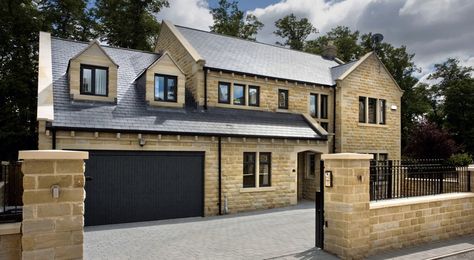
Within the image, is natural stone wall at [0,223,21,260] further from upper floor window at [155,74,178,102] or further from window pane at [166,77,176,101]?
window pane at [166,77,176,101]

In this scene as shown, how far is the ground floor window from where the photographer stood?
1466cm

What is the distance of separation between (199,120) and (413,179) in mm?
8206

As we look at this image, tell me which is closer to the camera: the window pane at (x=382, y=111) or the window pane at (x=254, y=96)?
the window pane at (x=254, y=96)

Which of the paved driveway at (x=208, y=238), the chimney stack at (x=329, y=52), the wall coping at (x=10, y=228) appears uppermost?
the chimney stack at (x=329, y=52)

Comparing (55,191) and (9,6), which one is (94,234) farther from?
(9,6)

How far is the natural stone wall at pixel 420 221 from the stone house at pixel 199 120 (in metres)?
6.72

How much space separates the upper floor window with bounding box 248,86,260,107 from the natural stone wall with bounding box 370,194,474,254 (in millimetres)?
9289

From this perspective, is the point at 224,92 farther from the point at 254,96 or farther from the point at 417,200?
the point at 417,200

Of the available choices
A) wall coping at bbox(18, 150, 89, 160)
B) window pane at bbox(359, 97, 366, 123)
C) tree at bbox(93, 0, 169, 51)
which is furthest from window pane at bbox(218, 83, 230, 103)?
tree at bbox(93, 0, 169, 51)

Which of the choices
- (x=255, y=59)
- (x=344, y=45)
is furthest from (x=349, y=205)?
(x=344, y=45)

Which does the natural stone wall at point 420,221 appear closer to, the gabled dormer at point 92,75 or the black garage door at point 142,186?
the black garage door at point 142,186

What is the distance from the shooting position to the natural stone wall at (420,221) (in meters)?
8.30

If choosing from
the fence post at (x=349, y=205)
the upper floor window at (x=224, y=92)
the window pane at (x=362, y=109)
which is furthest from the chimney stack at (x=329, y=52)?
the fence post at (x=349, y=205)

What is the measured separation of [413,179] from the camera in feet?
31.9
